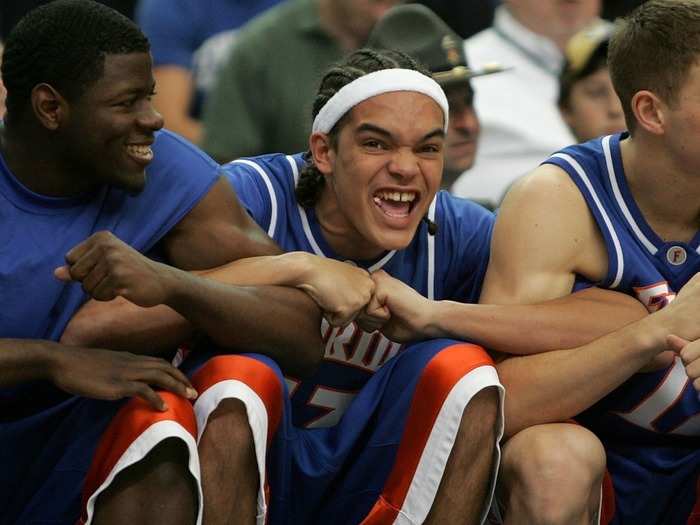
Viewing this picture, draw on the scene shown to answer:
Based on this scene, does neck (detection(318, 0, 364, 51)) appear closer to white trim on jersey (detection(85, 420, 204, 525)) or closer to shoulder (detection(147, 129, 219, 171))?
shoulder (detection(147, 129, 219, 171))

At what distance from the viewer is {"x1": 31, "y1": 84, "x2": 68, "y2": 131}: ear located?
144 inches

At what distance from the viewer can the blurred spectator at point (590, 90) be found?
5.35 meters

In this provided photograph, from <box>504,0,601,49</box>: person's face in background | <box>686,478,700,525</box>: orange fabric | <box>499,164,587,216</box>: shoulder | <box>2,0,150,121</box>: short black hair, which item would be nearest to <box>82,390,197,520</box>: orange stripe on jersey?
<box>2,0,150,121</box>: short black hair

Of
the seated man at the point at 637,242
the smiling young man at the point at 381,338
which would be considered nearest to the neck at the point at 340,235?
the smiling young man at the point at 381,338

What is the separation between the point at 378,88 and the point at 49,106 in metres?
0.80

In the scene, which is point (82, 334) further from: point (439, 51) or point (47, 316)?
point (439, 51)

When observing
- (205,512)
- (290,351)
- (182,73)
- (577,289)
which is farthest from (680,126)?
(182,73)

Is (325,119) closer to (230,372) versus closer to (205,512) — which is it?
(230,372)

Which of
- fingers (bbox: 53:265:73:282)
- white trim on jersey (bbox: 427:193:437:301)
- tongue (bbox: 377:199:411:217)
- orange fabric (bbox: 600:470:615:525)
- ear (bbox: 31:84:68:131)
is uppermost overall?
ear (bbox: 31:84:68:131)

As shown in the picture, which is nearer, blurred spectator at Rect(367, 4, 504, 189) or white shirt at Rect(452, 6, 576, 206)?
blurred spectator at Rect(367, 4, 504, 189)

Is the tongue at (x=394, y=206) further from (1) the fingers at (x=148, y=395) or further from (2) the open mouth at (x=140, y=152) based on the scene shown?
(1) the fingers at (x=148, y=395)

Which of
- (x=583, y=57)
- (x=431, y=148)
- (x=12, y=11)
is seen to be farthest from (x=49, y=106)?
(x=12, y=11)

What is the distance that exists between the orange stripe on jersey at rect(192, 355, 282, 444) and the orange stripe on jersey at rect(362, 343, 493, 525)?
Result: 0.31 metres

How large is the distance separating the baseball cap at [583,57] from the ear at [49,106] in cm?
221
